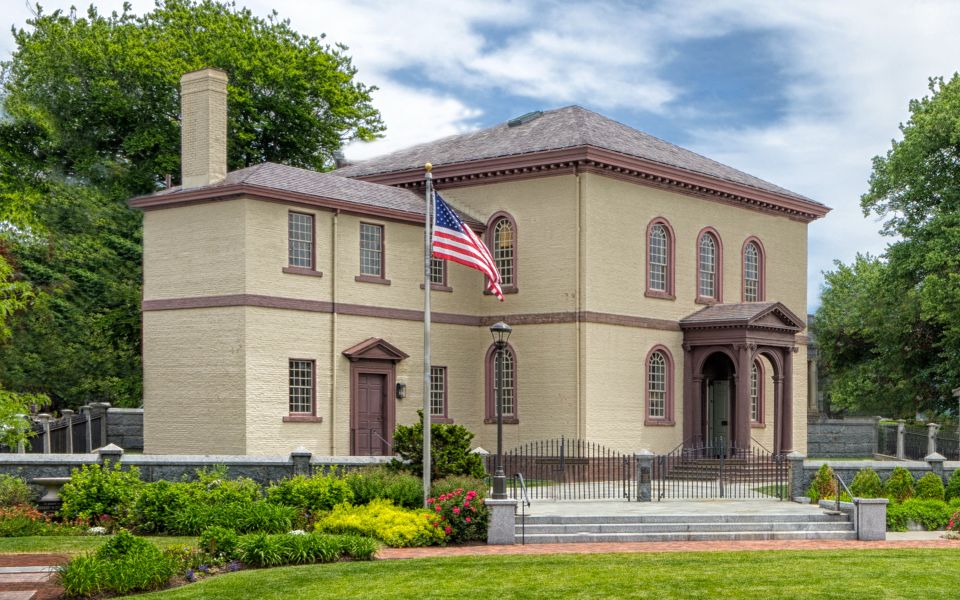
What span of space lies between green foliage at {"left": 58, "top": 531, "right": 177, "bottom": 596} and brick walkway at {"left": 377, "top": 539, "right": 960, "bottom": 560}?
4.14 meters

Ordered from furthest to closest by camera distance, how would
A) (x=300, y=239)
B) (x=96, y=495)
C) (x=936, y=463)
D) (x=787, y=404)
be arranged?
1. (x=787, y=404)
2. (x=300, y=239)
3. (x=936, y=463)
4. (x=96, y=495)

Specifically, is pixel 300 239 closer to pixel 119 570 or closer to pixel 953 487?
pixel 119 570

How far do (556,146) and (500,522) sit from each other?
1529cm

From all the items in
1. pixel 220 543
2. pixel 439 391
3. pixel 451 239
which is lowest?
pixel 220 543

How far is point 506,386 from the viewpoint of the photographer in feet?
122

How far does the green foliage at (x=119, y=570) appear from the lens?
679 inches

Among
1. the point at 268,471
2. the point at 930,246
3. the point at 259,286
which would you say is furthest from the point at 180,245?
the point at 930,246

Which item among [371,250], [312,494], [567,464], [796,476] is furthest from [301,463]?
[567,464]

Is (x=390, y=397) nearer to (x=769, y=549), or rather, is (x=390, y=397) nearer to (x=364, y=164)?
(x=364, y=164)

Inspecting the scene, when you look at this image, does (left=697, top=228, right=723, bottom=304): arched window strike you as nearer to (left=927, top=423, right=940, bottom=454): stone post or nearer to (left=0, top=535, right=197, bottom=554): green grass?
(left=927, top=423, right=940, bottom=454): stone post

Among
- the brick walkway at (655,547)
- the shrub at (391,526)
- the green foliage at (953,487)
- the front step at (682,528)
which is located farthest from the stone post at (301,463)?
the green foliage at (953,487)

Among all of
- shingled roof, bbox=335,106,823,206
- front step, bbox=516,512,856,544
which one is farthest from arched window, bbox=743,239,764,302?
front step, bbox=516,512,856,544

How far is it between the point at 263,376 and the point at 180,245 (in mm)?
4110

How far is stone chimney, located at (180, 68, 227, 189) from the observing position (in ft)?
110
